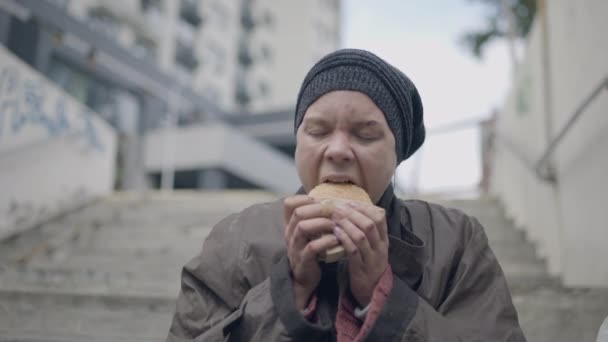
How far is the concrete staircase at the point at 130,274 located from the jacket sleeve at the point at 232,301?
1.23m

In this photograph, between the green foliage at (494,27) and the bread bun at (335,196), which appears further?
the green foliage at (494,27)

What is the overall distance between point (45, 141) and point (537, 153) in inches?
204

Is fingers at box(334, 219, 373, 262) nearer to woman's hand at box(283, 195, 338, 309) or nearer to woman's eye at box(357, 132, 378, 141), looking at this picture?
woman's hand at box(283, 195, 338, 309)

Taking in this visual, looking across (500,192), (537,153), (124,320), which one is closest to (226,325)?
(124,320)

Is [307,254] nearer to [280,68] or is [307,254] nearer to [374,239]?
[374,239]

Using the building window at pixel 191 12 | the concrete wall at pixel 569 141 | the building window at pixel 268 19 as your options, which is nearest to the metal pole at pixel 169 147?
the building window at pixel 191 12

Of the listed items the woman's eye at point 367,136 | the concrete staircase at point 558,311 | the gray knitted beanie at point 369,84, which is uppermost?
the gray knitted beanie at point 369,84

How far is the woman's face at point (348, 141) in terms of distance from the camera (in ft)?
5.41

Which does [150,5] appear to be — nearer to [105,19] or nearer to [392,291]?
[105,19]

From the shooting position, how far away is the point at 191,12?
101 feet

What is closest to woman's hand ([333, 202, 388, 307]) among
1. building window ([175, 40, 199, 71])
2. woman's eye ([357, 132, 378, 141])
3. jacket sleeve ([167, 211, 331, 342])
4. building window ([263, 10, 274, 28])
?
jacket sleeve ([167, 211, 331, 342])

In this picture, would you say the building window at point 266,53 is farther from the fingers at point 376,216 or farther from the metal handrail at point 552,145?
the fingers at point 376,216

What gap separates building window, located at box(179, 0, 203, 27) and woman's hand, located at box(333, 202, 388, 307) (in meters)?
30.7

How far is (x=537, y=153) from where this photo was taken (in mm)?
5270
